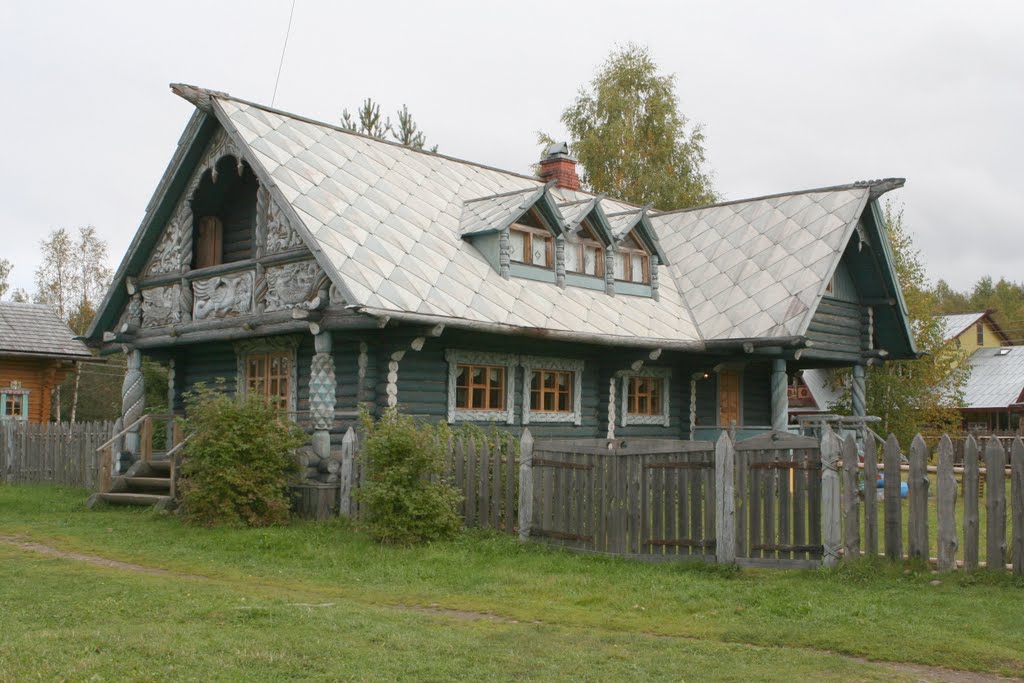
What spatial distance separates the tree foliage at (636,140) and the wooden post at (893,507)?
31219mm

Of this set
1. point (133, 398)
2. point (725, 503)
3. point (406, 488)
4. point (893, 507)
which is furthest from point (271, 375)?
point (893, 507)

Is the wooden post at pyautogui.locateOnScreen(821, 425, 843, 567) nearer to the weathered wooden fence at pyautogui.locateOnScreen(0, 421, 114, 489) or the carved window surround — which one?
the carved window surround

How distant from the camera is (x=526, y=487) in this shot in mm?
13344

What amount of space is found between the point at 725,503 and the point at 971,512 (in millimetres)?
2457

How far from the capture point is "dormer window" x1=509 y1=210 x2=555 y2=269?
2012 centimetres

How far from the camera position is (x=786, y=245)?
22891 millimetres

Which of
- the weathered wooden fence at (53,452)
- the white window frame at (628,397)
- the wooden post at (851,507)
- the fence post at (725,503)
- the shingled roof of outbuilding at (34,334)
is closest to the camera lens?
the wooden post at (851,507)

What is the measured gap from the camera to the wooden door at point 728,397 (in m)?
23.9

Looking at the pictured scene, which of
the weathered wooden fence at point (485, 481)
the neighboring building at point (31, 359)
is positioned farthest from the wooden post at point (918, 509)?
the neighboring building at point (31, 359)

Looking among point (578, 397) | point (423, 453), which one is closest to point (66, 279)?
point (578, 397)

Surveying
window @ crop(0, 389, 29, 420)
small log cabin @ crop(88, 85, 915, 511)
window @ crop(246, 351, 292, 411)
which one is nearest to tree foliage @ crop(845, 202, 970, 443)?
small log cabin @ crop(88, 85, 915, 511)

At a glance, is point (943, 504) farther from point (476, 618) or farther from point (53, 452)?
point (53, 452)

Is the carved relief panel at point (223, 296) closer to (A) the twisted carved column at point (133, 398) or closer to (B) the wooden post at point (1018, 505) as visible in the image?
(A) the twisted carved column at point (133, 398)

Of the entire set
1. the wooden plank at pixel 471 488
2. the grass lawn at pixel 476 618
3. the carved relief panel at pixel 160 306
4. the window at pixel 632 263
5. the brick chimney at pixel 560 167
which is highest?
the brick chimney at pixel 560 167
